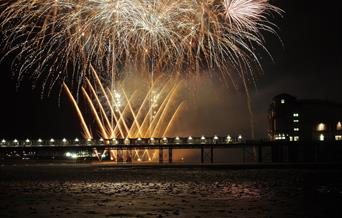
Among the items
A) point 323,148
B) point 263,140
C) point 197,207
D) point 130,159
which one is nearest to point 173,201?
point 197,207

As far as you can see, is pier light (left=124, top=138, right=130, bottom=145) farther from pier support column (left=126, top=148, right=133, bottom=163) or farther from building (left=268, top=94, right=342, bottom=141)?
building (left=268, top=94, right=342, bottom=141)

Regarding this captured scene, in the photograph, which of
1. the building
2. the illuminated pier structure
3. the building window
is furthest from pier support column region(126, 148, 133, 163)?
the building window

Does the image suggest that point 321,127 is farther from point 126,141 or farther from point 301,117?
point 126,141

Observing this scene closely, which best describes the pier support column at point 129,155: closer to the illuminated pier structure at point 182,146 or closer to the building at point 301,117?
the illuminated pier structure at point 182,146

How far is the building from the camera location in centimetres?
13688

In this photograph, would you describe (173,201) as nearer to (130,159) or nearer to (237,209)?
(237,209)

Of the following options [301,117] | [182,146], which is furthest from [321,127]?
[182,146]

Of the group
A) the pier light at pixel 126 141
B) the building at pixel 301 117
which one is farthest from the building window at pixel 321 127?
the pier light at pixel 126 141

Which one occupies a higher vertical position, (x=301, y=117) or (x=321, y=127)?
(x=301, y=117)

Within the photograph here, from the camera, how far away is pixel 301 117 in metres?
144

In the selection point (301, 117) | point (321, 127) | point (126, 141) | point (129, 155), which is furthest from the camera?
point (301, 117)

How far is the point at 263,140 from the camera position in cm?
10031

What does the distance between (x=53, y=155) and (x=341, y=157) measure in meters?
82.4

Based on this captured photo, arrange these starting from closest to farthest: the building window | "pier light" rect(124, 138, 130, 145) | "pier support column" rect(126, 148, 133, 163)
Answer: "pier light" rect(124, 138, 130, 145), "pier support column" rect(126, 148, 133, 163), the building window
